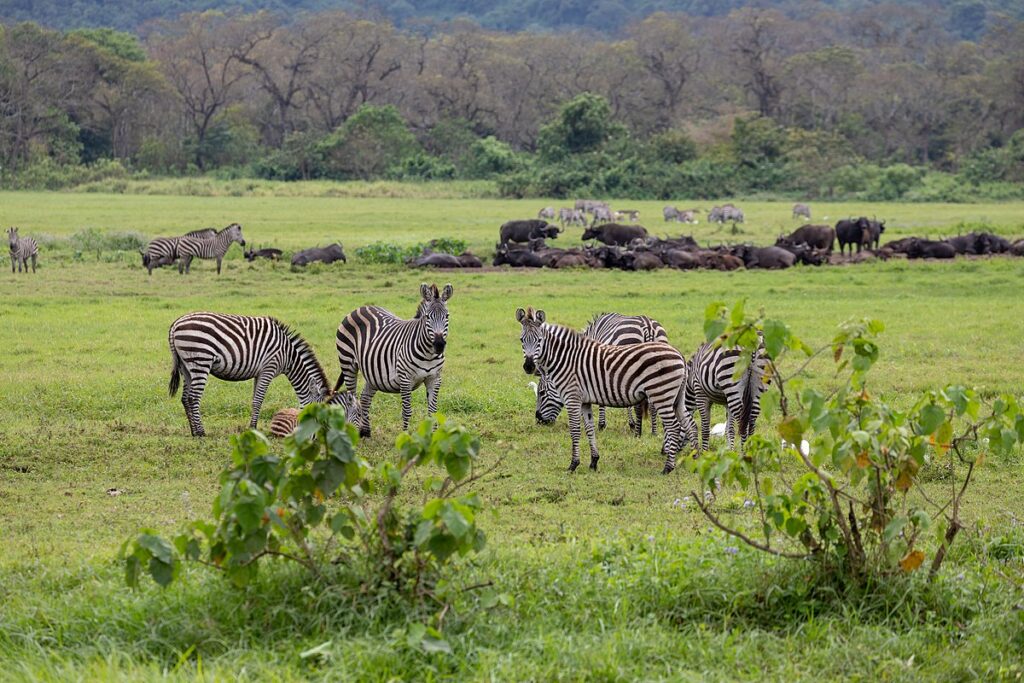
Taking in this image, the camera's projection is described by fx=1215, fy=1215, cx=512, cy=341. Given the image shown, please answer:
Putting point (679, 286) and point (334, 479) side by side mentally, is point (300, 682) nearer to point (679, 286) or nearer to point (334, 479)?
point (334, 479)

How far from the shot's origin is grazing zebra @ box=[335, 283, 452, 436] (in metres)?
10.6

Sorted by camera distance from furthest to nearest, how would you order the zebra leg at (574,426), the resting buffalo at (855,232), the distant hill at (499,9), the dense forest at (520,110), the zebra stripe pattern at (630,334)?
the distant hill at (499,9) → the dense forest at (520,110) → the resting buffalo at (855,232) → the zebra stripe pattern at (630,334) → the zebra leg at (574,426)

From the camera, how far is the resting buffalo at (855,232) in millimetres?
29281

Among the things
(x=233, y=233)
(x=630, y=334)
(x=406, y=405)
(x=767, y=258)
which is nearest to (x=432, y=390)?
(x=406, y=405)

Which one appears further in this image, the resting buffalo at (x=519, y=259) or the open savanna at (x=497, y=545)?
the resting buffalo at (x=519, y=259)

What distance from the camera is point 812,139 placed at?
64500mm

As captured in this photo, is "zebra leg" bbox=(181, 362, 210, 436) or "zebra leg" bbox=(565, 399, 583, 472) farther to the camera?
"zebra leg" bbox=(181, 362, 210, 436)

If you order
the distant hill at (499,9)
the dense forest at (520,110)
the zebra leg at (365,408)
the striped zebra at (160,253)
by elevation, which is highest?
the distant hill at (499,9)

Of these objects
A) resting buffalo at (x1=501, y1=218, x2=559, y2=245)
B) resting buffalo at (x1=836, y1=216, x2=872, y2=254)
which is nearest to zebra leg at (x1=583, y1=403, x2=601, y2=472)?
resting buffalo at (x1=836, y1=216, x2=872, y2=254)

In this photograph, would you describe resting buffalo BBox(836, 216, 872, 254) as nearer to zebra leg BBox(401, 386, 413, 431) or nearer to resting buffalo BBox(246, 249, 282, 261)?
resting buffalo BBox(246, 249, 282, 261)

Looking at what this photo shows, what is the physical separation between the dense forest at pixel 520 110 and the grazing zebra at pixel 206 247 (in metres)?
31.2

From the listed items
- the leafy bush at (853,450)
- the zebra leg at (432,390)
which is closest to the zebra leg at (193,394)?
the zebra leg at (432,390)

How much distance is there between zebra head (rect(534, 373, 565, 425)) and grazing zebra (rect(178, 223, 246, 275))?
14.9 meters

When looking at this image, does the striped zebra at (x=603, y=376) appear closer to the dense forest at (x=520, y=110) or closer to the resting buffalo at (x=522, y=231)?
the resting buffalo at (x=522, y=231)
